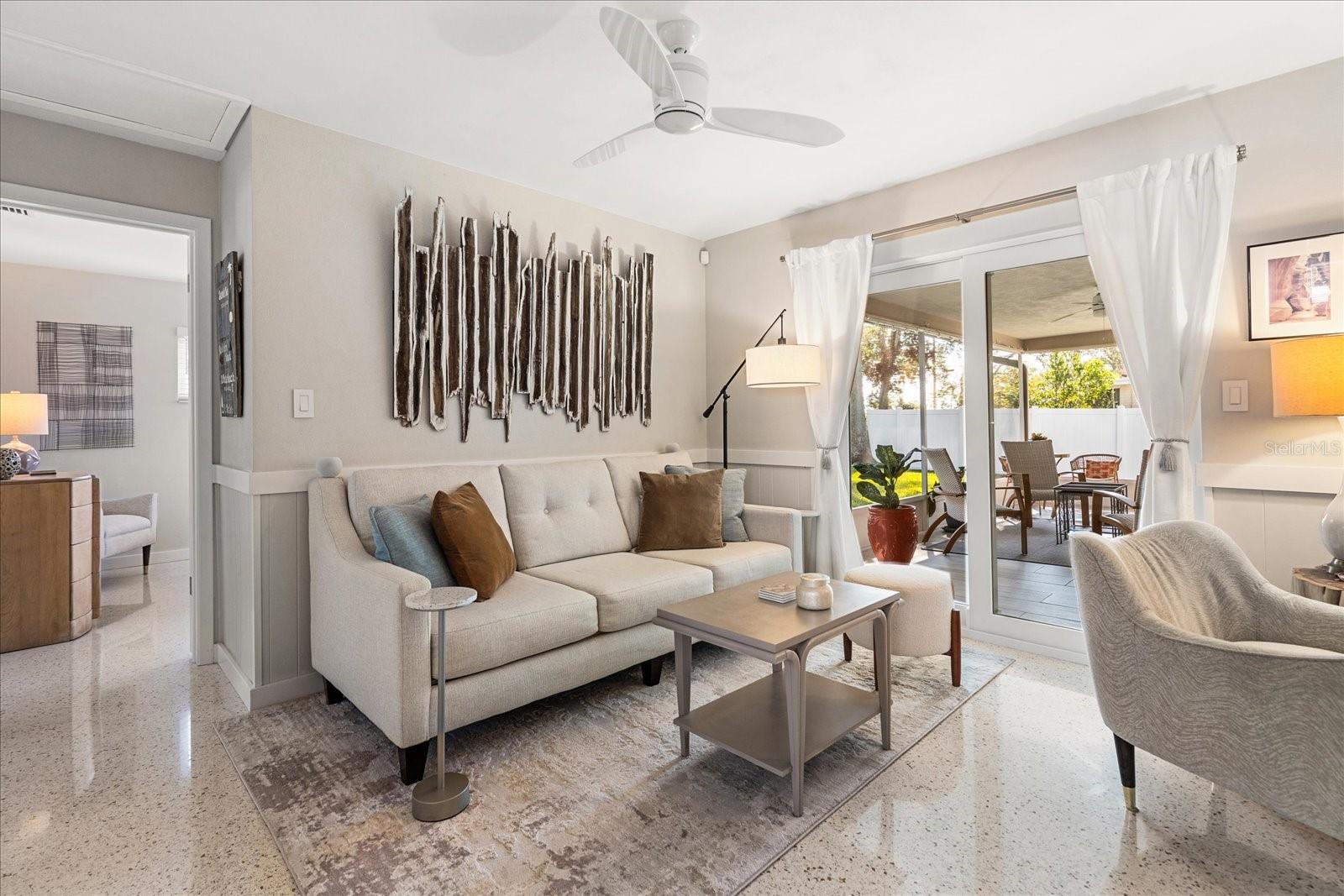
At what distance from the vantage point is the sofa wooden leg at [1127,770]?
5.95ft

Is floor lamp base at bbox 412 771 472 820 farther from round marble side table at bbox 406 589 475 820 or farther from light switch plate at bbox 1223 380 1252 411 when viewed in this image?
light switch plate at bbox 1223 380 1252 411

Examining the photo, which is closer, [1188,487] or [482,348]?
[1188,487]

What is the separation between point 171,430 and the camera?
213 inches

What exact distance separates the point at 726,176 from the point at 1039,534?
2.49 metres

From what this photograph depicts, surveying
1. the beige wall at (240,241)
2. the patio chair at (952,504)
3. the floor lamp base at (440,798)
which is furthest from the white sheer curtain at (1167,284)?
the beige wall at (240,241)

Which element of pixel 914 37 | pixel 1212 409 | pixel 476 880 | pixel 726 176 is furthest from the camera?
pixel 726 176

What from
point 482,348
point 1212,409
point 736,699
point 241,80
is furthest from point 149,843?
point 1212,409

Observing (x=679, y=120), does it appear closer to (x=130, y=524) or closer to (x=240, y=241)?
(x=240, y=241)

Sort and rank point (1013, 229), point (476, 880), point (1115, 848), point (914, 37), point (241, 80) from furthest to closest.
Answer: point (1013, 229)
point (241, 80)
point (914, 37)
point (1115, 848)
point (476, 880)

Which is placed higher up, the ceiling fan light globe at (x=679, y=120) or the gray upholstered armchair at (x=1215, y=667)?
the ceiling fan light globe at (x=679, y=120)

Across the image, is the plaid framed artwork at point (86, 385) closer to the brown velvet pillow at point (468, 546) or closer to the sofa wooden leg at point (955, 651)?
the brown velvet pillow at point (468, 546)

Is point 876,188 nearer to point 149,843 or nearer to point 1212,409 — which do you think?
point 1212,409

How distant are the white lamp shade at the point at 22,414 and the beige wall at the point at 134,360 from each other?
3.15ft

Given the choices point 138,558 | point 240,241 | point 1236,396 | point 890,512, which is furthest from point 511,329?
point 138,558
